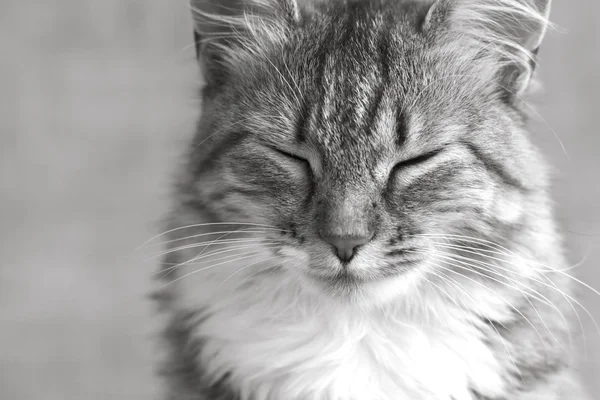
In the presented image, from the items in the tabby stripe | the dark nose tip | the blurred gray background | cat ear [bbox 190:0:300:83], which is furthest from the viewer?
the blurred gray background

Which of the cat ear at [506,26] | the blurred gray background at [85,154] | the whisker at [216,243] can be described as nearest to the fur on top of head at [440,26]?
the cat ear at [506,26]

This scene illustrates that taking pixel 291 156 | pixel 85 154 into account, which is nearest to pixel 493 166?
pixel 291 156

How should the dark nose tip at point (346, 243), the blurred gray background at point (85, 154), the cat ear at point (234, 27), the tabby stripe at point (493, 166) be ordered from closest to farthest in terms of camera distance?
the dark nose tip at point (346, 243)
the tabby stripe at point (493, 166)
the cat ear at point (234, 27)
the blurred gray background at point (85, 154)

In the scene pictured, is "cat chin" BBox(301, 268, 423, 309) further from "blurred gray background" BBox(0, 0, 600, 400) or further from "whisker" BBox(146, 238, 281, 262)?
"blurred gray background" BBox(0, 0, 600, 400)

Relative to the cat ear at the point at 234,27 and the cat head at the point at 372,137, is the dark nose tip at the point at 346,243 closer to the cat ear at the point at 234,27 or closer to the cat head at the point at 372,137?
the cat head at the point at 372,137

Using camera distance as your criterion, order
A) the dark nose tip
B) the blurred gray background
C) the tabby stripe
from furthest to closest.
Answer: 1. the blurred gray background
2. the tabby stripe
3. the dark nose tip

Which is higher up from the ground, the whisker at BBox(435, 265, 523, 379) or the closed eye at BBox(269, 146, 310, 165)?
the closed eye at BBox(269, 146, 310, 165)

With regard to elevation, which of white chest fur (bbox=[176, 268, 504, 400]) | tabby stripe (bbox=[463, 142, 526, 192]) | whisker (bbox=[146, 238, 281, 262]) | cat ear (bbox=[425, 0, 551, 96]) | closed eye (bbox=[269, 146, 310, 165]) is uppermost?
cat ear (bbox=[425, 0, 551, 96])

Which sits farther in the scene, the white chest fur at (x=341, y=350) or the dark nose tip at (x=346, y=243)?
the white chest fur at (x=341, y=350)

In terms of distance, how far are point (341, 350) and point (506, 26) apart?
2.23ft

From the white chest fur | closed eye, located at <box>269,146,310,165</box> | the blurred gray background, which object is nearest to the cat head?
closed eye, located at <box>269,146,310,165</box>

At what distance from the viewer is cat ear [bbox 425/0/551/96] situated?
4.81 feet

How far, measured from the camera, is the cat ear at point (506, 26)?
1467mm

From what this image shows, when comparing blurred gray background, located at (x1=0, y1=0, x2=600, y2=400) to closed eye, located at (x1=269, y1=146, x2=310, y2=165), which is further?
blurred gray background, located at (x1=0, y1=0, x2=600, y2=400)
